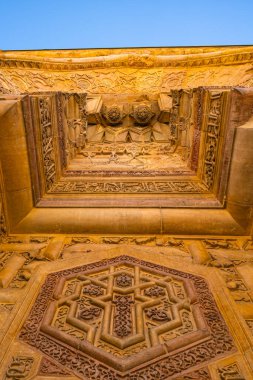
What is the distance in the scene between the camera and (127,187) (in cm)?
458

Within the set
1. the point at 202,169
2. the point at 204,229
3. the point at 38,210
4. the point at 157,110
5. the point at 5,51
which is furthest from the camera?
the point at 5,51

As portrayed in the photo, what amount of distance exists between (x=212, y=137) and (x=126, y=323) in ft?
10.5

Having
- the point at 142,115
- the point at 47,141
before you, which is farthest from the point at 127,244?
the point at 142,115

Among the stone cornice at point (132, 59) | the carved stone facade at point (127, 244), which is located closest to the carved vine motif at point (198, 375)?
the carved stone facade at point (127, 244)

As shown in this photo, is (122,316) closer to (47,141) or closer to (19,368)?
(19,368)

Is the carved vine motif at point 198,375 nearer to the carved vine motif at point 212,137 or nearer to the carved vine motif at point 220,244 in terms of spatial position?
the carved vine motif at point 220,244

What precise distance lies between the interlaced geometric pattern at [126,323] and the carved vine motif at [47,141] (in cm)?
201

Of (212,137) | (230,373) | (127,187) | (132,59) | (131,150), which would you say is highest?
(132,59)

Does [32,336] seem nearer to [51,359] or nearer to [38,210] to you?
[51,359]

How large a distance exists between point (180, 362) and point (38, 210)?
281cm

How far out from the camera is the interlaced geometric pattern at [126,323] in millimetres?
1860

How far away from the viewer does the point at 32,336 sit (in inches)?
82.4

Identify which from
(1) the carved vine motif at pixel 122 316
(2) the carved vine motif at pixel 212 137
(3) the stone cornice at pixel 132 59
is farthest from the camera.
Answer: (3) the stone cornice at pixel 132 59

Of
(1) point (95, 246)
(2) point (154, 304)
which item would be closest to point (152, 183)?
(1) point (95, 246)
